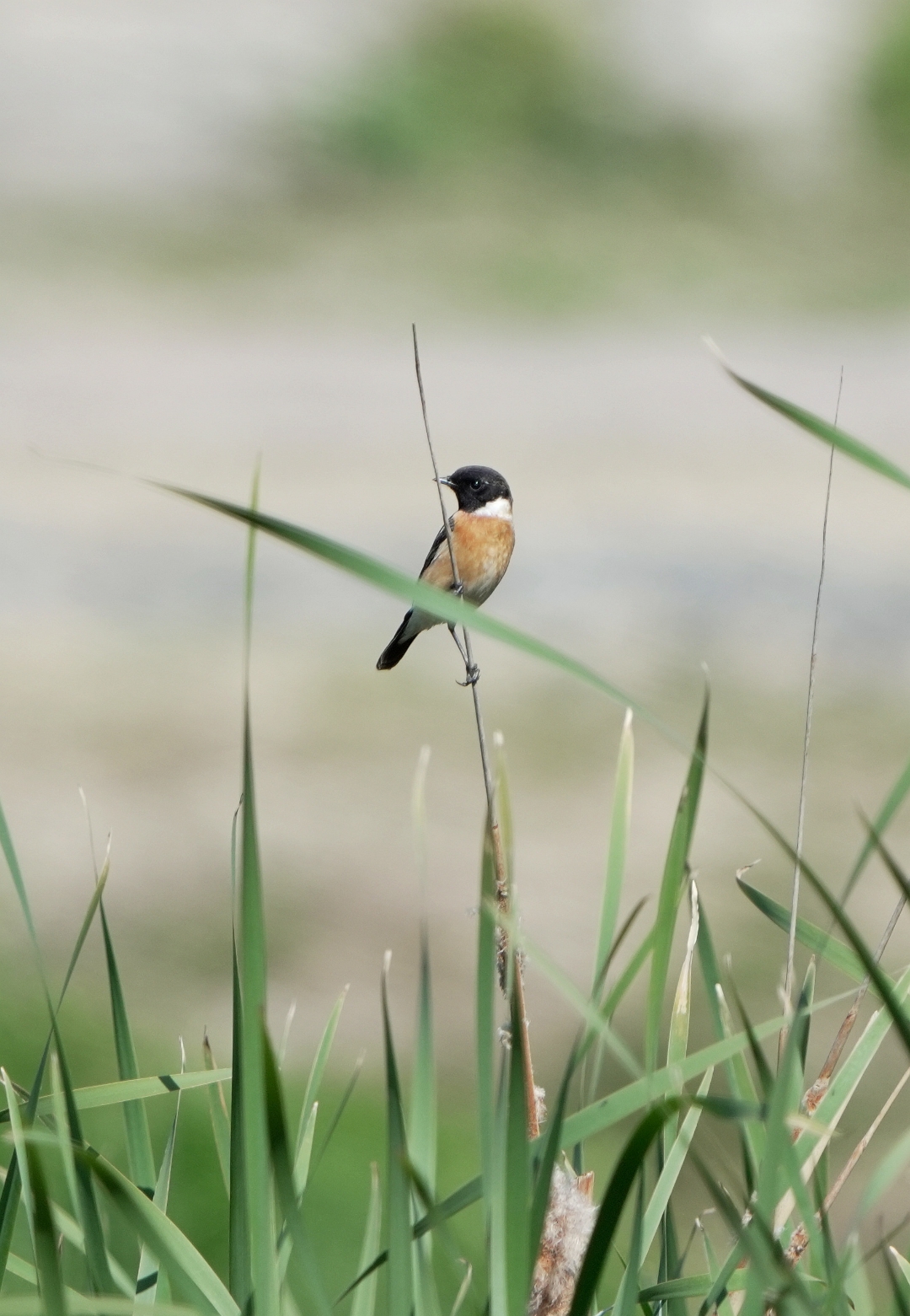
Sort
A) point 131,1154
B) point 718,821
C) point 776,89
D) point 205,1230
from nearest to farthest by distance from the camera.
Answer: point 131,1154
point 205,1230
point 718,821
point 776,89

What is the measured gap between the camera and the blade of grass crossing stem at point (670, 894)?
3.85ft

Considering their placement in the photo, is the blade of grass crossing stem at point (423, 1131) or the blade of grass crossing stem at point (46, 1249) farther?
the blade of grass crossing stem at point (423, 1131)

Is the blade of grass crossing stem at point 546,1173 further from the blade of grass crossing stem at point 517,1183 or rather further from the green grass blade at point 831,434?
the green grass blade at point 831,434

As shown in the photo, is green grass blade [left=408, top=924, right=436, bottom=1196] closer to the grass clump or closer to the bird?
the grass clump

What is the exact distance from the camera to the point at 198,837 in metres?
5.70

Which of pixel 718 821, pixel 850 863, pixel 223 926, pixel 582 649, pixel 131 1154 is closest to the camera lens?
pixel 131 1154

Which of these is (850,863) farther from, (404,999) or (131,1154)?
(131,1154)

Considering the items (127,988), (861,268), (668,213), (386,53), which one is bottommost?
(127,988)

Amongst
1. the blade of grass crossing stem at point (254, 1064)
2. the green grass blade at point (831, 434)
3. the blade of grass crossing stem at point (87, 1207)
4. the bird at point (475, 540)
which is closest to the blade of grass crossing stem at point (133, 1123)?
the blade of grass crossing stem at point (87, 1207)

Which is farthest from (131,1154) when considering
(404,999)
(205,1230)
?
(404,999)

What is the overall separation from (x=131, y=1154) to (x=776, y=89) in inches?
661

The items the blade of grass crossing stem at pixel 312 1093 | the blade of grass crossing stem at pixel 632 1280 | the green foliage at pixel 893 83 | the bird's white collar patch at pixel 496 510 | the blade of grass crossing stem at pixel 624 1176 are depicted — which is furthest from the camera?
→ the green foliage at pixel 893 83

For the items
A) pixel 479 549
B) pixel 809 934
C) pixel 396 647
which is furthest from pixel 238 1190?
pixel 479 549

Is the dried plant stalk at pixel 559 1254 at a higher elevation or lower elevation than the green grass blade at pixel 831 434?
lower
